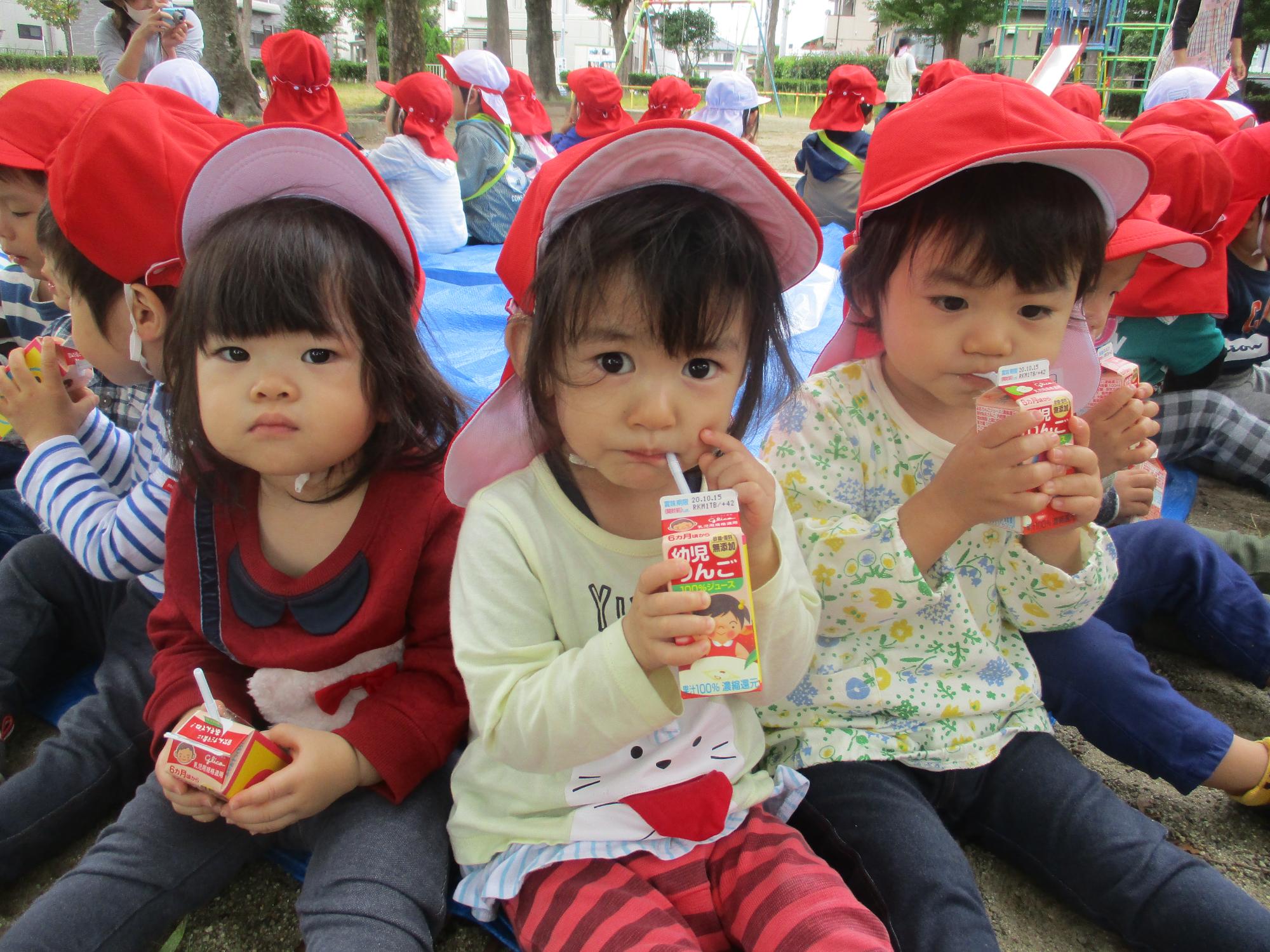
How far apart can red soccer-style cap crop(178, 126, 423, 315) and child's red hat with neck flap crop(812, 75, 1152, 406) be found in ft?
2.36

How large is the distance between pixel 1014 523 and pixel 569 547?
0.66 m

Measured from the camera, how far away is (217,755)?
101cm

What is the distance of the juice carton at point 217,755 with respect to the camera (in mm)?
1013

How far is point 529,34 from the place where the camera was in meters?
15.3

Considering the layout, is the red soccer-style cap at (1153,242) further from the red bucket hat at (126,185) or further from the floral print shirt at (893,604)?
the red bucket hat at (126,185)

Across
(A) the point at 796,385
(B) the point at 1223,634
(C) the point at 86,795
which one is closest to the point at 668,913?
(A) the point at 796,385

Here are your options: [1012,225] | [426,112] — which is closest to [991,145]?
[1012,225]

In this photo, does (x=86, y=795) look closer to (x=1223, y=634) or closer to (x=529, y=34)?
(x=1223, y=634)

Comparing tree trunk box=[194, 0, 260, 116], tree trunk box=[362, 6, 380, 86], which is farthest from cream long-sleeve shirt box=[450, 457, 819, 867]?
tree trunk box=[362, 6, 380, 86]

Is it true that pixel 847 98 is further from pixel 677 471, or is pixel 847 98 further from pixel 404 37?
pixel 404 37

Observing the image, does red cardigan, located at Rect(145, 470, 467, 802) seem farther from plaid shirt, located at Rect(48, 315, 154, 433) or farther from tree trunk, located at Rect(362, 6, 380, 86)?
tree trunk, located at Rect(362, 6, 380, 86)

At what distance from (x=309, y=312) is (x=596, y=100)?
19.6 feet

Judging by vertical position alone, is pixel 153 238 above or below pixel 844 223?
above

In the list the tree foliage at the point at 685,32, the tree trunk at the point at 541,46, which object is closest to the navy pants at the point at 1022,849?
the tree trunk at the point at 541,46
